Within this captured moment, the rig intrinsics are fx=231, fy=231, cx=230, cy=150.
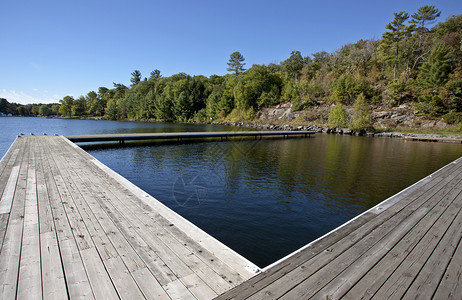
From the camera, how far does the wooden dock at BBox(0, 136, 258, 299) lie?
2.17 meters

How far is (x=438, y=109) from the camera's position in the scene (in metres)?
30.0

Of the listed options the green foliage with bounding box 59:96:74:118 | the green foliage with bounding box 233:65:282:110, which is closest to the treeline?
the green foliage with bounding box 59:96:74:118

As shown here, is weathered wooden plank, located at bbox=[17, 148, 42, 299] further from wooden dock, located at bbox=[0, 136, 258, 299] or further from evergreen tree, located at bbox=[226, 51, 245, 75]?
evergreen tree, located at bbox=[226, 51, 245, 75]

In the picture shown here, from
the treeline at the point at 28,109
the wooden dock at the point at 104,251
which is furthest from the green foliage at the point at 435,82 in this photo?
the treeline at the point at 28,109

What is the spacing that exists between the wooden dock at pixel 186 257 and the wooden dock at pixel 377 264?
0.04ft

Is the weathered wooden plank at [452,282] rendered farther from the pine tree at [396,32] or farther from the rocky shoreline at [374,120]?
the pine tree at [396,32]

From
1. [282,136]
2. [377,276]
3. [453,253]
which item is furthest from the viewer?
[282,136]

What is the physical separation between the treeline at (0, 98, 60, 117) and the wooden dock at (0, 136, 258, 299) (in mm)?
133518

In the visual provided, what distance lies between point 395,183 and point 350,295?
8304 mm

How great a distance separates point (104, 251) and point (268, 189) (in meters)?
5.73

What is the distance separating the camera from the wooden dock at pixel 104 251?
7.11ft

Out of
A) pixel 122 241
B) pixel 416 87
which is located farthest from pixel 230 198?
pixel 416 87

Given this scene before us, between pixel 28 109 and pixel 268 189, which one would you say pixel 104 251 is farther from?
pixel 28 109

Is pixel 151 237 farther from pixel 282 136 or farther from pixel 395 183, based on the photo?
pixel 282 136
